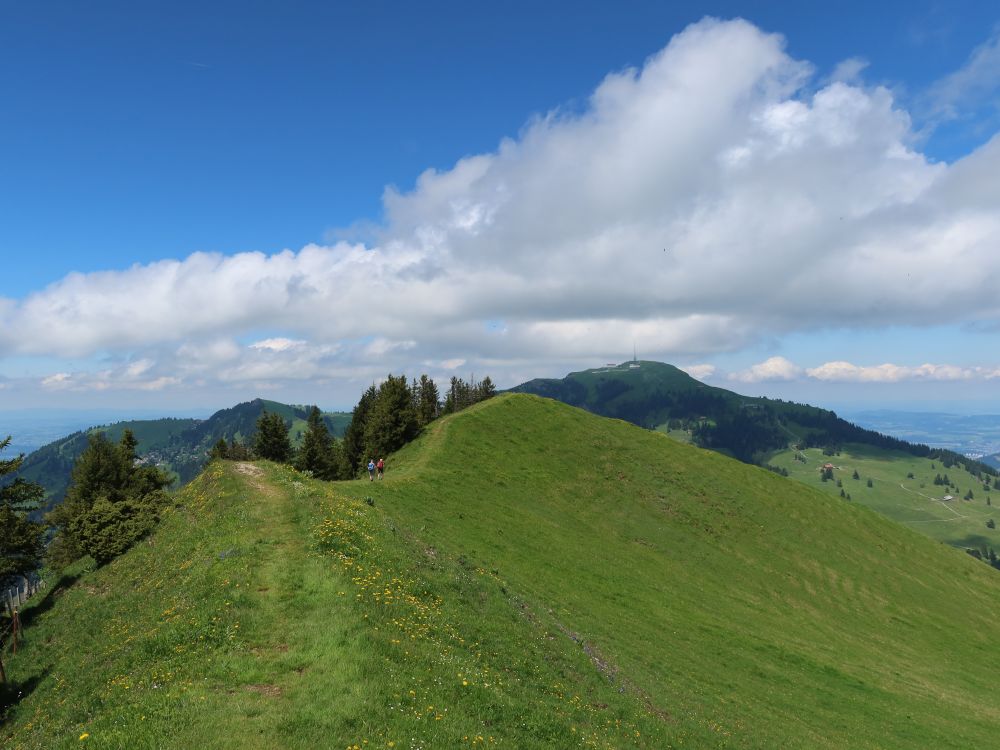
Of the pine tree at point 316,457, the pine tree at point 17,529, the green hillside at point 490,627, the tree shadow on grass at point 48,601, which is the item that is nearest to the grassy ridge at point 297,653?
the green hillside at point 490,627

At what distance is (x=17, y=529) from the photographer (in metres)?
42.1

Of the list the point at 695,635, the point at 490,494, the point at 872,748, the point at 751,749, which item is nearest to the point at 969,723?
the point at 872,748

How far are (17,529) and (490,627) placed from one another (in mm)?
42698

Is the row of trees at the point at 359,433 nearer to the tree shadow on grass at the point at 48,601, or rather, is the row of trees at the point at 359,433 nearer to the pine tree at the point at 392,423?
the pine tree at the point at 392,423

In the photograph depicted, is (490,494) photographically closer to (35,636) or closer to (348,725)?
(35,636)

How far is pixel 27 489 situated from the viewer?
39969mm

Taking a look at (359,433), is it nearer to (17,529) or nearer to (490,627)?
(17,529)

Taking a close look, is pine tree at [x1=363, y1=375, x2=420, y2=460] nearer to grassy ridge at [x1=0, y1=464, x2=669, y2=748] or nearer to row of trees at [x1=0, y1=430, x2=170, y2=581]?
row of trees at [x1=0, y1=430, x2=170, y2=581]

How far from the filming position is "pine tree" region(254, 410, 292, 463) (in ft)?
299

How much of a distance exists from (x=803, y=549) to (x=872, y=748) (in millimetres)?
45671

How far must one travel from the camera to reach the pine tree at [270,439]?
91.1 meters

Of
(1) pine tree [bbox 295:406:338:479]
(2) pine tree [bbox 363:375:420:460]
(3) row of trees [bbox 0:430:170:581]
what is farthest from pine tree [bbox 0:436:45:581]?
(1) pine tree [bbox 295:406:338:479]

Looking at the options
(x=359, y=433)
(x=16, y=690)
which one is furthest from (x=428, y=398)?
(x=16, y=690)

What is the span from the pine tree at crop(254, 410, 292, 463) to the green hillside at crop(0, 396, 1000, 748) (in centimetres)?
3164
